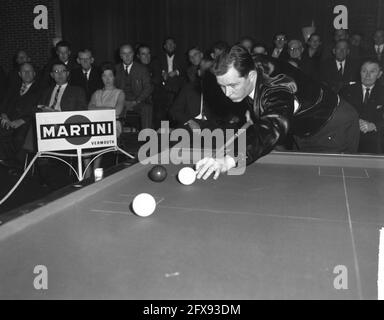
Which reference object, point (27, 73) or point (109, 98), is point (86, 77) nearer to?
point (27, 73)

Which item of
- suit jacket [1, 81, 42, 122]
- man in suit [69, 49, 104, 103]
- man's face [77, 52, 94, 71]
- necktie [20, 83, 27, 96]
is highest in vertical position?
man's face [77, 52, 94, 71]

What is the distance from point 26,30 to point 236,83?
23.2 feet

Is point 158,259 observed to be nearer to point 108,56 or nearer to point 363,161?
point 363,161

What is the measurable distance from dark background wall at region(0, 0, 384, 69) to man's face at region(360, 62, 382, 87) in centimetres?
266

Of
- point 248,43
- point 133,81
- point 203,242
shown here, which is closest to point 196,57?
point 248,43

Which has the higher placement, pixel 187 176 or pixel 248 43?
pixel 248 43

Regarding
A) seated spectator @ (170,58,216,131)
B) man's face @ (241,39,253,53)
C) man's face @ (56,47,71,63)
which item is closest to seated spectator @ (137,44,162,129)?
A: seated spectator @ (170,58,216,131)

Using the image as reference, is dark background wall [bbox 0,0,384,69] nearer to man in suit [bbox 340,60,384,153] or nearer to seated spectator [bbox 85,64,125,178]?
man in suit [bbox 340,60,384,153]

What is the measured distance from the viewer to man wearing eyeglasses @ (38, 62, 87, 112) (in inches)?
182

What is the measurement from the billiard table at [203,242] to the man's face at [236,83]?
428 mm

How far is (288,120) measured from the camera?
210cm

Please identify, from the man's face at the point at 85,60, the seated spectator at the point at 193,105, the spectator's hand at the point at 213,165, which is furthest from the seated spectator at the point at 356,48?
the spectator's hand at the point at 213,165

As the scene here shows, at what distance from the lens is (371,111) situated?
4.21 meters

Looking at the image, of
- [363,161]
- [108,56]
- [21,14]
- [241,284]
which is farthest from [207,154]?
[21,14]
